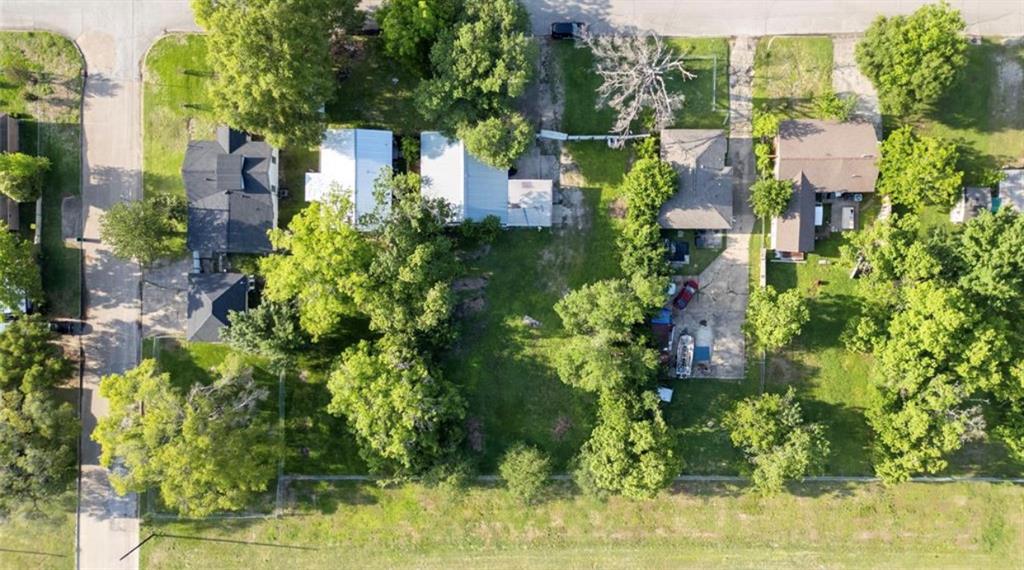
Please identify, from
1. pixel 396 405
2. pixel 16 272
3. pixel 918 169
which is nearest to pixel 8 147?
pixel 16 272

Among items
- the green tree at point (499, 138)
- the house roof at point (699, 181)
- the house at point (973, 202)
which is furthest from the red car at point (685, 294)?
the house at point (973, 202)

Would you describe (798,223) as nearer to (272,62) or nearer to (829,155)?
(829,155)

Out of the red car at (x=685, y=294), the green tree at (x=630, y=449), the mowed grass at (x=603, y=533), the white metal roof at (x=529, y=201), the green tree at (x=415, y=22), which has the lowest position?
the mowed grass at (x=603, y=533)

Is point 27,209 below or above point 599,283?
above

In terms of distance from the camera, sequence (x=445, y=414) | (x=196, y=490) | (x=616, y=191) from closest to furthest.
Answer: (x=196, y=490), (x=445, y=414), (x=616, y=191)

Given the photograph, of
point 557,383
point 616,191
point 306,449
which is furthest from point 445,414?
point 616,191

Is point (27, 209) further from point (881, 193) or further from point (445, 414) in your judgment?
point (881, 193)

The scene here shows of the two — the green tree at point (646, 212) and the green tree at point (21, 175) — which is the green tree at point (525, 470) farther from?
the green tree at point (21, 175)
